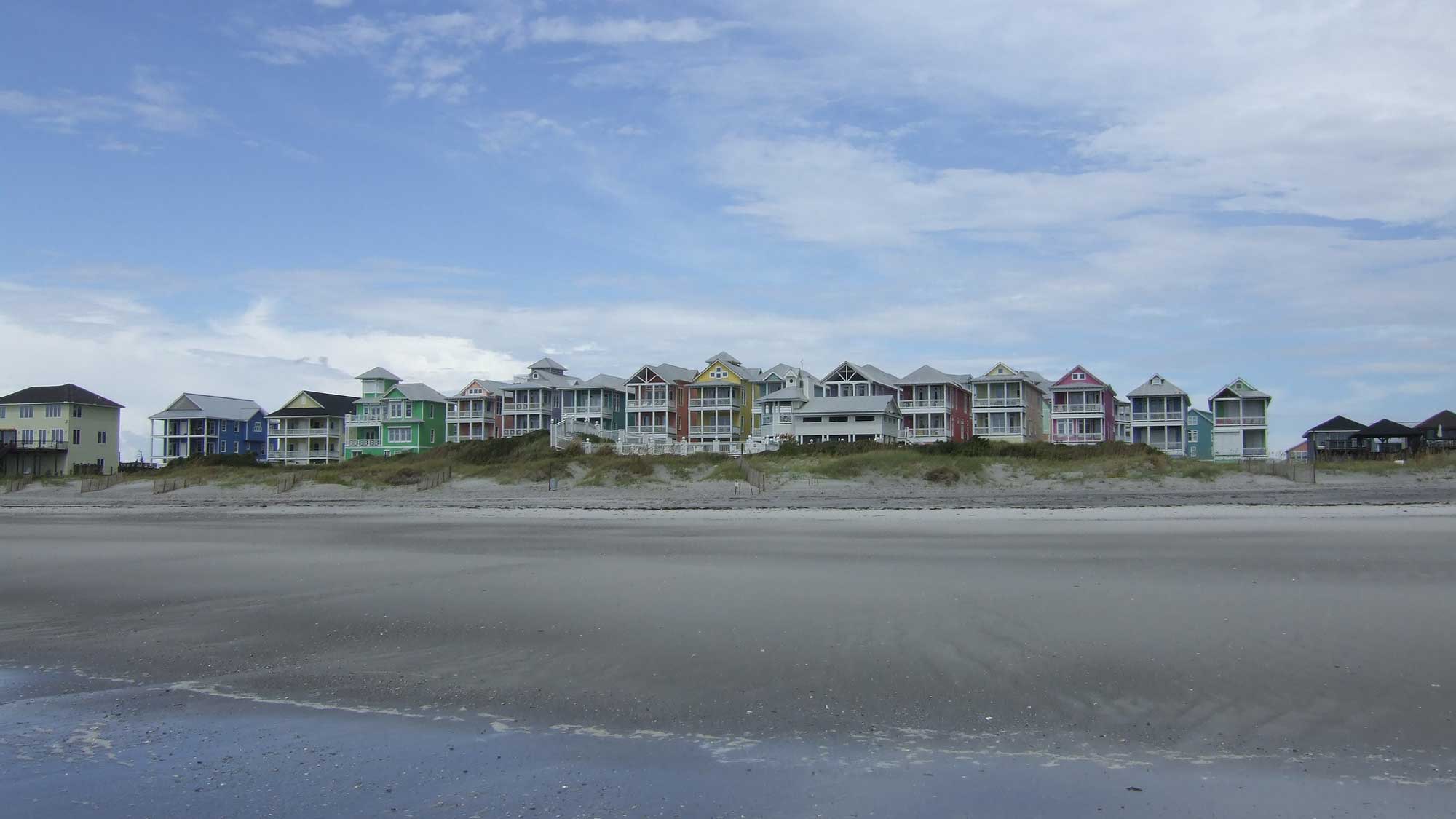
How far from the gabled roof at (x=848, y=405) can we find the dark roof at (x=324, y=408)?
47138mm

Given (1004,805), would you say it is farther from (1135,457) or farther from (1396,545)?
(1135,457)

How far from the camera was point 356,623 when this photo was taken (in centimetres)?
1138

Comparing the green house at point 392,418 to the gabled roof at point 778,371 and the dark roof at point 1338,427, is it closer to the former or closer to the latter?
the gabled roof at point 778,371

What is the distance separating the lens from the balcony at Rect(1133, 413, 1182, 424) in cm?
7441

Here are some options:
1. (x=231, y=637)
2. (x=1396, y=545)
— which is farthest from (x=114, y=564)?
(x=1396, y=545)

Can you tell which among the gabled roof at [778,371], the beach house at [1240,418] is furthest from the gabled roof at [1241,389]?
the gabled roof at [778,371]

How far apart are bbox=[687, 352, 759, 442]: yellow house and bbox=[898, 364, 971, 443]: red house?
12.5m

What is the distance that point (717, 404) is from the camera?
77500 mm

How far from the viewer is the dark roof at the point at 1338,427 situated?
78.3 metres

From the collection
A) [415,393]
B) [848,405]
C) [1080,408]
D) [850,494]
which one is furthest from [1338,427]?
[415,393]

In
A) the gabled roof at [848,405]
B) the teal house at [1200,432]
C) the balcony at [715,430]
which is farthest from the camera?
the teal house at [1200,432]

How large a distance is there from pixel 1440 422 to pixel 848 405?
1796 inches

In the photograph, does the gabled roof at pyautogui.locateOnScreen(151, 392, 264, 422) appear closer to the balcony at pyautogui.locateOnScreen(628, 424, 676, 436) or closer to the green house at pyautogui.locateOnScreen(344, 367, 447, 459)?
the green house at pyautogui.locateOnScreen(344, 367, 447, 459)

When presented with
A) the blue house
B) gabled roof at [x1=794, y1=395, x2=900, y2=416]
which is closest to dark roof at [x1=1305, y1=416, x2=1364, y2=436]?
gabled roof at [x1=794, y1=395, x2=900, y2=416]
